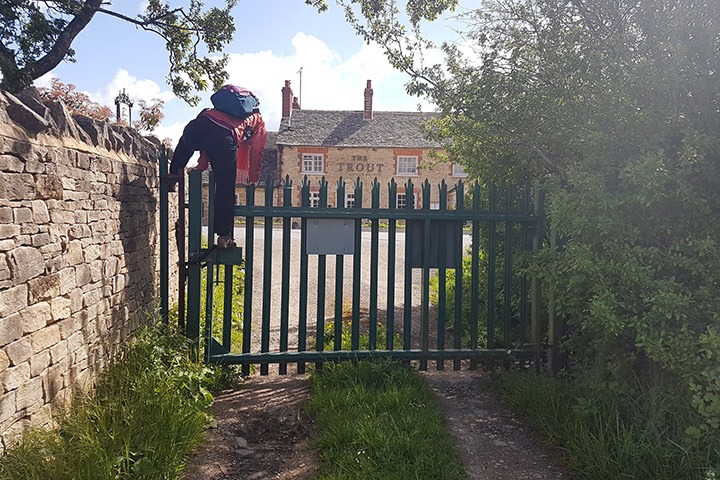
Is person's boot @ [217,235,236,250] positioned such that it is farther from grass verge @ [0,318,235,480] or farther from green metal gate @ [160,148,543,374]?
grass verge @ [0,318,235,480]

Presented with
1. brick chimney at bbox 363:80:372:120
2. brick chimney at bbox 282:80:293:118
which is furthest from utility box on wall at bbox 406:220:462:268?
brick chimney at bbox 282:80:293:118

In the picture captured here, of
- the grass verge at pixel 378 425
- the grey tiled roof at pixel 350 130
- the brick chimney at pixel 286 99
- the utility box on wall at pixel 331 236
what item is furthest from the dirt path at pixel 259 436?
the brick chimney at pixel 286 99

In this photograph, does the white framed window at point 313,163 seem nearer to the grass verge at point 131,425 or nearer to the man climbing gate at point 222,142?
the man climbing gate at point 222,142

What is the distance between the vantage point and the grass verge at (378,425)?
2.86 metres

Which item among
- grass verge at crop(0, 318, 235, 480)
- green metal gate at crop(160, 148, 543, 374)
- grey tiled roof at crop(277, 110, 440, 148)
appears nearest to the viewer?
grass verge at crop(0, 318, 235, 480)

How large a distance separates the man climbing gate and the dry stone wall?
22.1 inches

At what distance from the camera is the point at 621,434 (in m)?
3.07

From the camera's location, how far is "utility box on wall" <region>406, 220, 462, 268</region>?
15.2ft

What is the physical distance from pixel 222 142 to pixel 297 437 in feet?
7.82

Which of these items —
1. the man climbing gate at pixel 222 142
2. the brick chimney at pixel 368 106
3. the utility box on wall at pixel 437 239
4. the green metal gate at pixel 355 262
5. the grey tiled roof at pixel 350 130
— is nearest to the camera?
the man climbing gate at pixel 222 142

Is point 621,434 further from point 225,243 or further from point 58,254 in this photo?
point 58,254

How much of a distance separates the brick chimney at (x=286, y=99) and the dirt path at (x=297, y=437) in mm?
29721

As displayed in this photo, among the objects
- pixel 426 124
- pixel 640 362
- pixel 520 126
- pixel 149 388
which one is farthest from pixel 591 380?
pixel 426 124

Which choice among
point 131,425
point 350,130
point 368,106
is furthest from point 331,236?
point 368,106
